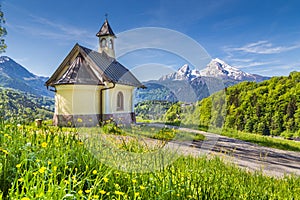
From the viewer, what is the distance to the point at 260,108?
11.5 metres

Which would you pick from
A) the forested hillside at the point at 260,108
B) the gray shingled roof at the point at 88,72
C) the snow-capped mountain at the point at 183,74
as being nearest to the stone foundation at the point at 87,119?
the gray shingled roof at the point at 88,72

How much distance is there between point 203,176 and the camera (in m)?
2.82

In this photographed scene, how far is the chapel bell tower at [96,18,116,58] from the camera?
14781 millimetres

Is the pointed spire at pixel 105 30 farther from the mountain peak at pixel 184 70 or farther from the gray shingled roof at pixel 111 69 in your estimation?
the mountain peak at pixel 184 70

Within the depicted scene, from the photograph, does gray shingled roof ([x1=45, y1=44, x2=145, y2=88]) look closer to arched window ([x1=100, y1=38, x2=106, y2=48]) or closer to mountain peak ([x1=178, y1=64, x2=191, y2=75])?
arched window ([x1=100, y1=38, x2=106, y2=48])

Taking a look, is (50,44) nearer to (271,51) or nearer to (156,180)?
(156,180)

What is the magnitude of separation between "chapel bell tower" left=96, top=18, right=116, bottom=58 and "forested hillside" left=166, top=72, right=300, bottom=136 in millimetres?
7927

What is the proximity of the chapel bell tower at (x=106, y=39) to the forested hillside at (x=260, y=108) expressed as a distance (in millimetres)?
7927

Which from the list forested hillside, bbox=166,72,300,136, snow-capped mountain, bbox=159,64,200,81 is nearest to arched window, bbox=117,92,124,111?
forested hillside, bbox=166,72,300,136

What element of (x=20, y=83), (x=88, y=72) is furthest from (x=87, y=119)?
(x=20, y=83)

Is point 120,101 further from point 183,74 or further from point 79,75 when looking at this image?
point 183,74

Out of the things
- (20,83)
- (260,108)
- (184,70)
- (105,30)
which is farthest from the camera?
(20,83)

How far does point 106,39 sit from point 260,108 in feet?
34.3

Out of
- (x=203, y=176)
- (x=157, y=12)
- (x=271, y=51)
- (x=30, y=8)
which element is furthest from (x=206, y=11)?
(x=271, y=51)
